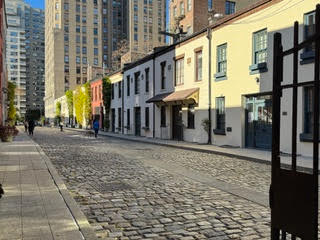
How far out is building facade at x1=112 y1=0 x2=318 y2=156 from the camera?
46.3 feet

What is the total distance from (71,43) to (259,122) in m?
105

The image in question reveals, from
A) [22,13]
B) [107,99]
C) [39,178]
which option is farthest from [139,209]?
[22,13]

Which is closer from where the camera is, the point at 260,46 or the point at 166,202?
the point at 166,202

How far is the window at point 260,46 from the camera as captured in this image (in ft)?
53.2

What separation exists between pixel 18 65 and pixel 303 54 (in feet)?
569

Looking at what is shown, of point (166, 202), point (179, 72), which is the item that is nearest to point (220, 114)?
point (179, 72)

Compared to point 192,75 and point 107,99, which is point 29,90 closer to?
point 107,99

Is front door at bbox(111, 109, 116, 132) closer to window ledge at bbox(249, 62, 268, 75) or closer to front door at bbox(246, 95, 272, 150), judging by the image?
front door at bbox(246, 95, 272, 150)

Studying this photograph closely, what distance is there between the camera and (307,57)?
1330 cm

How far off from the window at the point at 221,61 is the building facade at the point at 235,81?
6 centimetres

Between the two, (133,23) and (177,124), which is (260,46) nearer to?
(177,124)

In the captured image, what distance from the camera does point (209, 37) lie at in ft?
67.7

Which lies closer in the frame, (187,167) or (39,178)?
(39,178)

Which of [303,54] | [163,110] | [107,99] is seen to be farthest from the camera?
[107,99]
